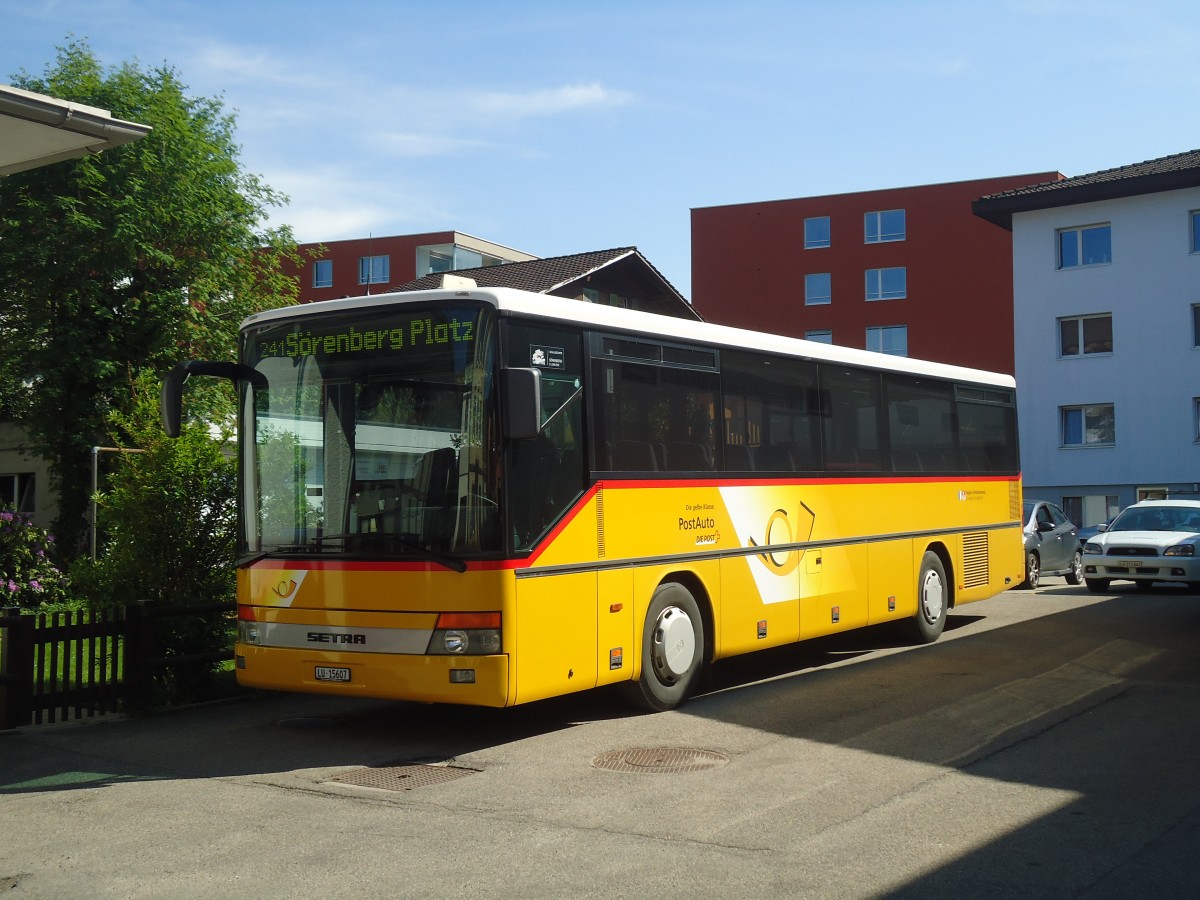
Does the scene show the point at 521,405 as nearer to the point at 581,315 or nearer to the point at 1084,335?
the point at 581,315

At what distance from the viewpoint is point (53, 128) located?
32.7ft

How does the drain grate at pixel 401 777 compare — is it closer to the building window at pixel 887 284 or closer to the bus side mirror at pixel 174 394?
the bus side mirror at pixel 174 394

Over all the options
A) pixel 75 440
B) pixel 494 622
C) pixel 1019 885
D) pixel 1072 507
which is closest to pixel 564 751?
pixel 494 622

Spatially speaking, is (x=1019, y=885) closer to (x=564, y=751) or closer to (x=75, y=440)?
(x=564, y=751)

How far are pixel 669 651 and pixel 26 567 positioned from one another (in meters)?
12.5

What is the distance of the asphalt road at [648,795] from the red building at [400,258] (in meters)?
63.3

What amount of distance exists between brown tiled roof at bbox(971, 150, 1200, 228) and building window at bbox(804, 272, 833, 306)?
52.1ft

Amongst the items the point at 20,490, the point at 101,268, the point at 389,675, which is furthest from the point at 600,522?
the point at 20,490

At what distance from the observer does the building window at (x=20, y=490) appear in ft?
142

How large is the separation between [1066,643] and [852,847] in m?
9.20

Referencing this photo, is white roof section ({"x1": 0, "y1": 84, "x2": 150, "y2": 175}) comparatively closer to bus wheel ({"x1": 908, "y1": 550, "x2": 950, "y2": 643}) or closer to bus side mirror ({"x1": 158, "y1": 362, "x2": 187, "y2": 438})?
bus side mirror ({"x1": 158, "y1": 362, "x2": 187, "y2": 438})

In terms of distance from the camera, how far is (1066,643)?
47.3 feet

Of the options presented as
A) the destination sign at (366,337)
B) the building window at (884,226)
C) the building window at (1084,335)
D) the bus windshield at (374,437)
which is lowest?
the bus windshield at (374,437)

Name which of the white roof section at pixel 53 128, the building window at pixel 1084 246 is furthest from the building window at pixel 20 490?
the building window at pixel 1084 246
